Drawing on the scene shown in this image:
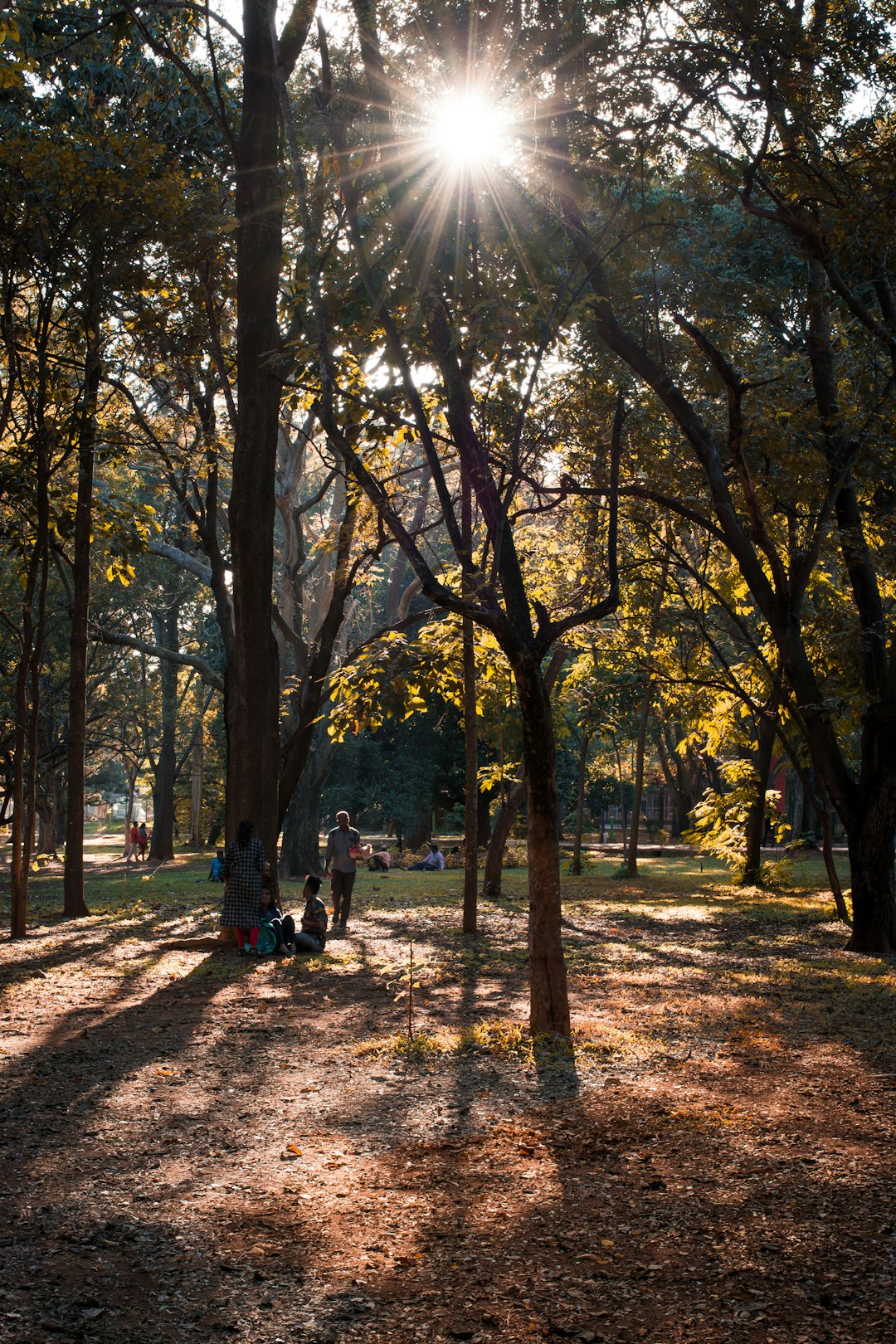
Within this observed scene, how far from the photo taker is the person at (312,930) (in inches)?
537

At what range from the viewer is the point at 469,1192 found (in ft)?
16.9

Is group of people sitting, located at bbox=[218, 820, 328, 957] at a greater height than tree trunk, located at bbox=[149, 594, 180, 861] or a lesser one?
lesser

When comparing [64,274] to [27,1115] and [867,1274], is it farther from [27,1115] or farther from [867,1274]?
[867,1274]

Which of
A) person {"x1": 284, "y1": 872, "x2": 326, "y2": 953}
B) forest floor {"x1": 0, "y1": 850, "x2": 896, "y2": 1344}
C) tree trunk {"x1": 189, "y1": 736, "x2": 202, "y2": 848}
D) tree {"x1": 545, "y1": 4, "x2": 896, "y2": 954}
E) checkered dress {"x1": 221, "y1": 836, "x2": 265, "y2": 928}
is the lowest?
forest floor {"x1": 0, "y1": 850, "x2": 896, "y2": 1344}

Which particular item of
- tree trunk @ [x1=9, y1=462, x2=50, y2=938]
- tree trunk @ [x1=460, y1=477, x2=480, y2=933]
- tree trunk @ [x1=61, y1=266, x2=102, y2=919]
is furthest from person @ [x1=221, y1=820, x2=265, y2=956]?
tree trunk @ [x1=61, y1=266, x2=102, y2=919]

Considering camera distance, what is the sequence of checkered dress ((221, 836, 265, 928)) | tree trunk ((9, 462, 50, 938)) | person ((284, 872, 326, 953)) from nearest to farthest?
1. tree trunk ((9, 462, 50, 938))
2. checkered dress ((221, 836, 265, 928))
3. person ((284, 872, 326, 953))

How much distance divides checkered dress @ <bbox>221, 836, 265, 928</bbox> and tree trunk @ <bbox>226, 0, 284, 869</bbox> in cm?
63

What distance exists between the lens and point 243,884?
13.4 m

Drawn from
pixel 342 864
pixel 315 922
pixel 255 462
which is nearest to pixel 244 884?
pixel 315 922

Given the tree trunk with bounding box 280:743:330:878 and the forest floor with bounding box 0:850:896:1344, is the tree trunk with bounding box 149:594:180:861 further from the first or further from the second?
the forest floor with bounding box 0:850:896:1344

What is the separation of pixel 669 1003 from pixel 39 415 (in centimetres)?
892

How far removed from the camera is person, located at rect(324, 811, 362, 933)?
16.3 metres

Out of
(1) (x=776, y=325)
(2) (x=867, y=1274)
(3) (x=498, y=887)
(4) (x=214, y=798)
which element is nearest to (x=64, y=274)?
(1) (x=776, y=325)

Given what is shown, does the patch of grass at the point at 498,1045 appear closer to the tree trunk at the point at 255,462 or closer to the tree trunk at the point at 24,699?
the tree trunk at the point at 255,462
